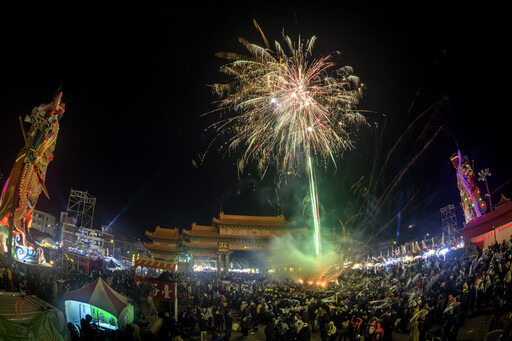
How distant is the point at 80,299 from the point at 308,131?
11817 mm

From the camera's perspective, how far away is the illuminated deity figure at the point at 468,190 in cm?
2059

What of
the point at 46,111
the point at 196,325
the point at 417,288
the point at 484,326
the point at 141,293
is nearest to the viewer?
the point at 484,326

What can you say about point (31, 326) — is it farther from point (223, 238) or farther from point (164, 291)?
point (223, 238)

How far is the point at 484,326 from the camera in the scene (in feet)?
25.9

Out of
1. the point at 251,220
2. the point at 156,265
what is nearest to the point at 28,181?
the point at 156,265

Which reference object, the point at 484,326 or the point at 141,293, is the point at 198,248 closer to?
the point at 141,293

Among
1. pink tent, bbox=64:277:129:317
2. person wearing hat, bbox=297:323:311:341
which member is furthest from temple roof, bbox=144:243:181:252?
person wearing hat, bbox=297:323:311:341

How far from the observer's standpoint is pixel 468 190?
835 inches

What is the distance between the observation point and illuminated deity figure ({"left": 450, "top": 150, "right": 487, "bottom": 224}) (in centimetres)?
2059

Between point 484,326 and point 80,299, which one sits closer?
point 484,326

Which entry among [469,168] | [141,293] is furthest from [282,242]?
[141,293]

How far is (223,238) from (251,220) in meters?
3.97

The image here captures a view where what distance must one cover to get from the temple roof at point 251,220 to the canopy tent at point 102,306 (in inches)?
1137

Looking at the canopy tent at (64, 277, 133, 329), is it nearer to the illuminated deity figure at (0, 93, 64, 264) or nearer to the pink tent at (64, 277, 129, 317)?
the pink tent at (64, 277, 129, 317)
